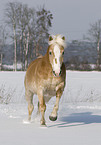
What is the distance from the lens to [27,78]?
5.80 m

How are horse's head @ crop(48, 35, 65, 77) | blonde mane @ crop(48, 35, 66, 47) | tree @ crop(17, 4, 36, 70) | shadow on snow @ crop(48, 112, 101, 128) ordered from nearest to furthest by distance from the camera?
1. horse's head @ crop(48, 35, 65, 77)
2. blonde mane @ crop(48, 35, 66, 47)
3. shadow on snow @ crop(48, 112, 101, 128)
4. tree @ crop(17, 4, 36, 70)

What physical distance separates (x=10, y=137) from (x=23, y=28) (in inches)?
1647

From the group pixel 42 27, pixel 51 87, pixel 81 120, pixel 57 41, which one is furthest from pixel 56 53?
pixel 42 27

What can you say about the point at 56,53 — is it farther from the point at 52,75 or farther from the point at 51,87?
the point at 51,87

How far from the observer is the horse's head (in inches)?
175

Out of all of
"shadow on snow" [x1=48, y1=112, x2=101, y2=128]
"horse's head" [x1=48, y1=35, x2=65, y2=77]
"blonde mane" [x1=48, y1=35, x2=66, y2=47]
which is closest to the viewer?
"horse's head" [x1=48, y1=35, x2=65, y2=77]

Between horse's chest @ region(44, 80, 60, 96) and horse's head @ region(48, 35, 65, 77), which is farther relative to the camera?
horse's chest @ region(44, 80, 60, 96)

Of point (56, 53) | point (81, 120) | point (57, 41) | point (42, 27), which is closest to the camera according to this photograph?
point (56, 53)

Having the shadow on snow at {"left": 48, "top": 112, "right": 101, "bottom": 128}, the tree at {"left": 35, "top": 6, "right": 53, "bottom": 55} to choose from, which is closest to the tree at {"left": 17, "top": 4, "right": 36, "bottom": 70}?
the tree at {"left": 35, "top": 6, "right": 53, "bottom": 55}

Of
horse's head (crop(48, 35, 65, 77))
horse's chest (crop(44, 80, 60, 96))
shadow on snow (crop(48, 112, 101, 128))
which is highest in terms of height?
horse's head (crop(48, 35, 65, 77))

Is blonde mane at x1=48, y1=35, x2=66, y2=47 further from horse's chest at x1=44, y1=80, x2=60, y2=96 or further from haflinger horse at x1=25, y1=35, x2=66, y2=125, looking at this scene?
horse's chest at x1=44, y1=80, x2=60, y2=96

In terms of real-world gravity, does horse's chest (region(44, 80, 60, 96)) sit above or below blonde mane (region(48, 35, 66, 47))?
below

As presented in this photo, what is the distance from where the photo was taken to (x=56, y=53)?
14.8ft

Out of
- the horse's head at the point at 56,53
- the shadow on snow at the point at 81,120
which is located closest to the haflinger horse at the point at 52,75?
the horse's head at the point at 56,53
